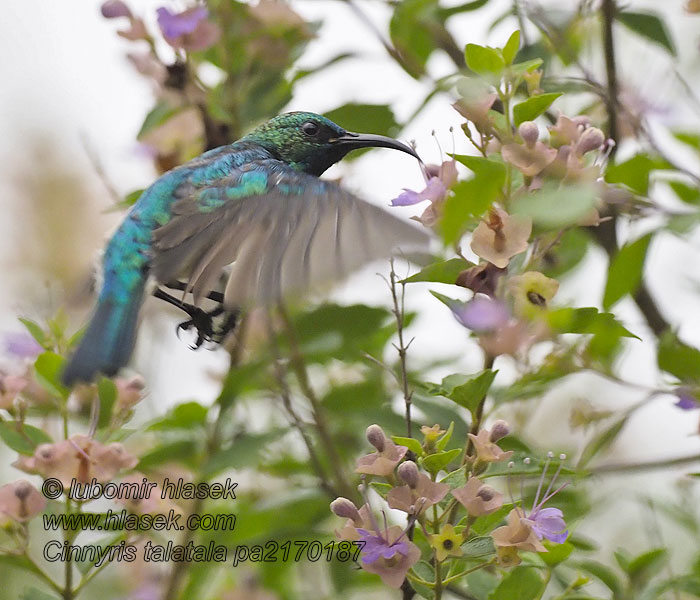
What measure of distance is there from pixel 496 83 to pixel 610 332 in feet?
1.45

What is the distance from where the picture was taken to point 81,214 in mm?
3963

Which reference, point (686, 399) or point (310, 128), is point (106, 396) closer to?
point (310, 128)

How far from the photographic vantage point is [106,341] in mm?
1812

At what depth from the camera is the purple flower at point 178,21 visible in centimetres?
220

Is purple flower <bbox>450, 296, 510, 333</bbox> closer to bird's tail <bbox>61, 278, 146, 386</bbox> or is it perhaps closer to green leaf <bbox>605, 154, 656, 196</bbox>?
green leaf <bbox>605, 154, 656, 196</bbox>

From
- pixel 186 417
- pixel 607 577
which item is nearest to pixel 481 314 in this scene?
pixel 607 577

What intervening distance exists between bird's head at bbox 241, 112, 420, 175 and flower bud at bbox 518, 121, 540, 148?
2.87ft

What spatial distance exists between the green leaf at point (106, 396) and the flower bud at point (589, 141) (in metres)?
1.04

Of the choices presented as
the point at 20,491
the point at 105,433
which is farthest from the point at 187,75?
the point at 20,491

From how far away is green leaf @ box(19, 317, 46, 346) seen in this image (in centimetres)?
195

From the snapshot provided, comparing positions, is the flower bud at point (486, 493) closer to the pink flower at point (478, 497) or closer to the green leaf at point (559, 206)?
the pink flower at point (478, 497)

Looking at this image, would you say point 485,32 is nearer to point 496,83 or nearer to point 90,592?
point 496,83

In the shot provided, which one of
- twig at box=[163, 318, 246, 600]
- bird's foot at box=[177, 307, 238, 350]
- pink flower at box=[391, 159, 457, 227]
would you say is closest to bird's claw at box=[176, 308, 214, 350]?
bird's foot at box=[177, 307, 238, 350]

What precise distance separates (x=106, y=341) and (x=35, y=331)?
25cm
